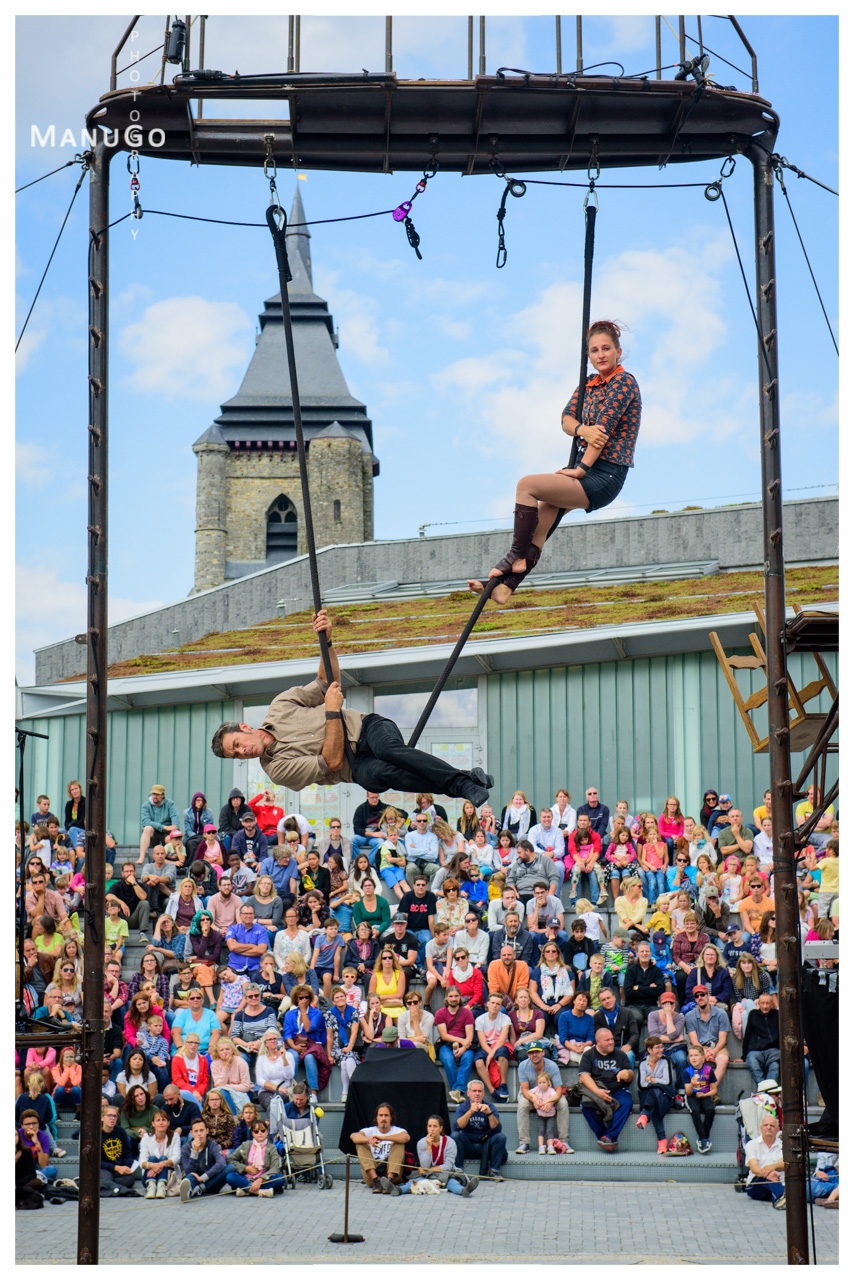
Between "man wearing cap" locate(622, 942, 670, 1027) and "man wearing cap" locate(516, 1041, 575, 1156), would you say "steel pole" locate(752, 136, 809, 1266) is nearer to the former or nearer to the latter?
"man wearing cap" locate(516, 1041, 575, 1156)

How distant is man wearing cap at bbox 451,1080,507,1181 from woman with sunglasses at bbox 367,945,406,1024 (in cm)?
100

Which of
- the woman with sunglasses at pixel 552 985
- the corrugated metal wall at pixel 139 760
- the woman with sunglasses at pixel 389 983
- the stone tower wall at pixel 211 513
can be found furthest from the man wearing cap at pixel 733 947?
the stone tower wall at pixel 211 513

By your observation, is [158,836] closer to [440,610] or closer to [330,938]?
[330,938]

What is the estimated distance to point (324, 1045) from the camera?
39.7 ft

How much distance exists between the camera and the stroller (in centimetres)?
1151

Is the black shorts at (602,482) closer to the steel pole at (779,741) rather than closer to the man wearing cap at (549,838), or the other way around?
the steel pole at (779,741)

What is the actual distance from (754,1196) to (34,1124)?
515 cm

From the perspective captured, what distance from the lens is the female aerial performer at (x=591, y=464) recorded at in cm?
753

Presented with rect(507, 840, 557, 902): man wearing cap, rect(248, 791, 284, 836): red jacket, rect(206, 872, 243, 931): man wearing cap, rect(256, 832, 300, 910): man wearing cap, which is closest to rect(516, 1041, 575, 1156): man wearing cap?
rect(507, 840, 557, 902): man wearing cap

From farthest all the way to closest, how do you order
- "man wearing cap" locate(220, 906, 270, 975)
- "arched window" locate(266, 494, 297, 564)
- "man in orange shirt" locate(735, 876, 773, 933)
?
"arched window" locate(266, 494, 297, 564), "man wearing cap" locate(220, 906, 270, 975), "man in orange shirt" locate(735, 876, 773, 933)

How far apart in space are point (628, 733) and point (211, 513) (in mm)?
42931

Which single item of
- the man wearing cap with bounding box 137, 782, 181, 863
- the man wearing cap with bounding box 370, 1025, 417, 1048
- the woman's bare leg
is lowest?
the man wearing cap with bounding box 370, 1025, 417, 1048

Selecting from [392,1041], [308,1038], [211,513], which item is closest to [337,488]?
[211,513]

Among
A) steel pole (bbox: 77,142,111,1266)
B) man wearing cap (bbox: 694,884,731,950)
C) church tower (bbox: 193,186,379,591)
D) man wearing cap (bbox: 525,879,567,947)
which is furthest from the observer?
church tower (bbox: 193,186,379,591)
